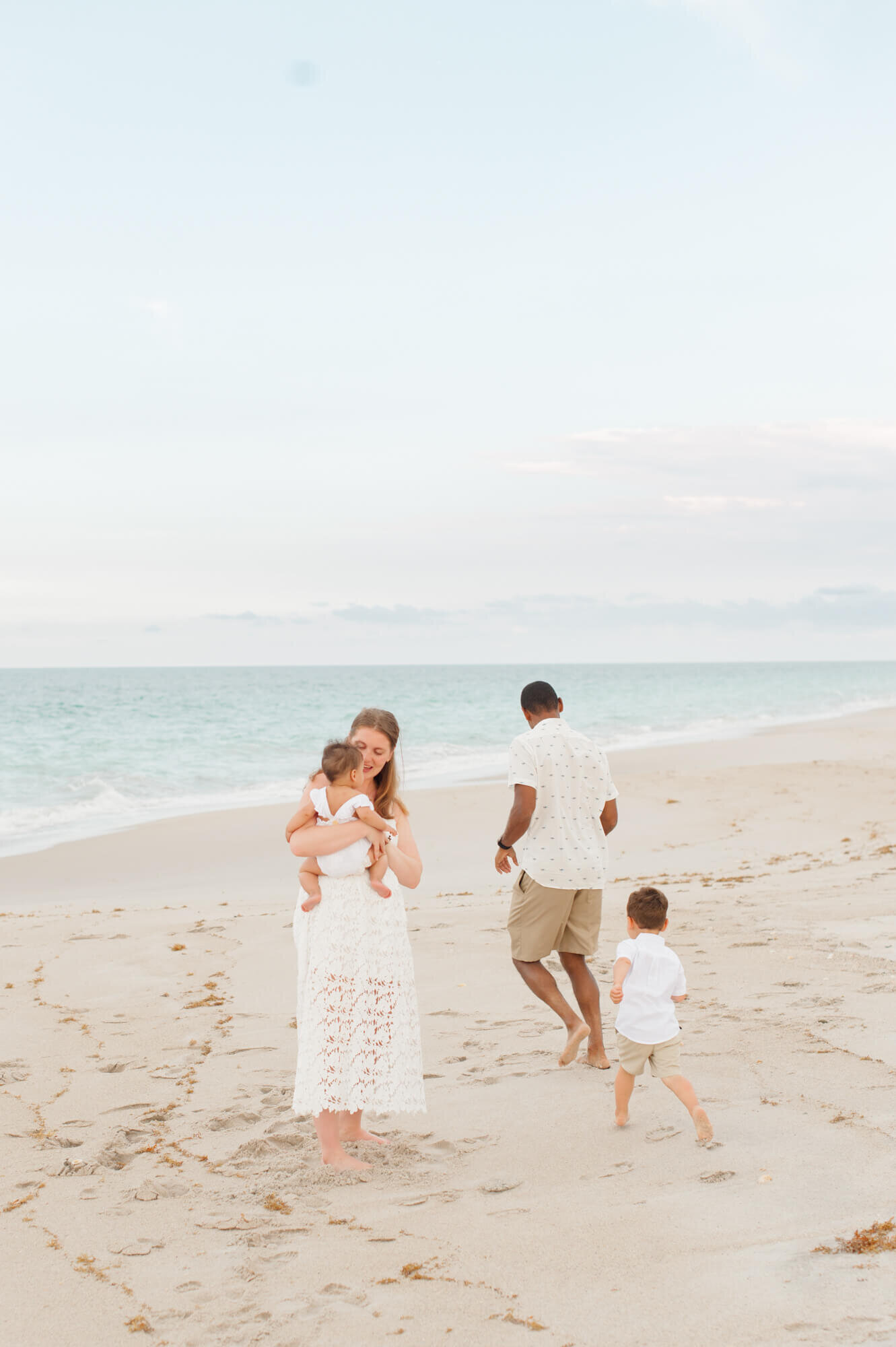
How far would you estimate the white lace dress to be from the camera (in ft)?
12.5

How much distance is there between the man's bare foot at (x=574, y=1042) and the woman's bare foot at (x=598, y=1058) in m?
0.06

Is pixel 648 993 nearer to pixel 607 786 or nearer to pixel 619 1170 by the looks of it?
pixel 619 1170

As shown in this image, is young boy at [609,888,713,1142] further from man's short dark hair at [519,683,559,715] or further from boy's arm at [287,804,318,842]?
man's short dark hair at [519,683,559,715]

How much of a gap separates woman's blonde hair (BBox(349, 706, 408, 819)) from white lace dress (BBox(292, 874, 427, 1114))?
0.30m

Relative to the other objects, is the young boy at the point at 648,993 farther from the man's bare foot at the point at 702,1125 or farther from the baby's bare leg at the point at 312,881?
the baby's bare leg at the point at 312,881

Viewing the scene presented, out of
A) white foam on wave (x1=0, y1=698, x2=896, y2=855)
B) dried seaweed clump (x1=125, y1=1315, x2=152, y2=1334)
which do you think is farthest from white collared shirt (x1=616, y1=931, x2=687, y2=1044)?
white foam on wave (x1=0, y1=698, x2=896, y2=855)

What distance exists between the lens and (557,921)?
4.89 m

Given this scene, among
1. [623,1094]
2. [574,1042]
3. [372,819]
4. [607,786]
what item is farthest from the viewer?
[607,786]

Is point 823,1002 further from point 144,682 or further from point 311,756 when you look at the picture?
point 144,682

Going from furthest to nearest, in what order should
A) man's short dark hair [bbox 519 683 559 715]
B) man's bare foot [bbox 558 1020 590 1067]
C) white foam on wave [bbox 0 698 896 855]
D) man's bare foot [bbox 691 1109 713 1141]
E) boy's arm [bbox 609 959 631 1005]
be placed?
white foam on wave [bbox 0 698 896 855] < man's short dark hair [bbox 519 683 559 715] < man's bare foot [bbox 558 1020 590 1067] < boy's arm [bbox 609 959 631 1005] < man's bare foot [bbox 691 1109 713 1141]

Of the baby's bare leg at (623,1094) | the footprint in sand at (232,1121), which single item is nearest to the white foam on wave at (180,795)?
the footprint in sand at (232,1121)

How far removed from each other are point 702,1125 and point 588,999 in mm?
1216

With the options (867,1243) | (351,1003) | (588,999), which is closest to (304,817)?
(351,1003)

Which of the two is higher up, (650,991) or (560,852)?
(560,852)
